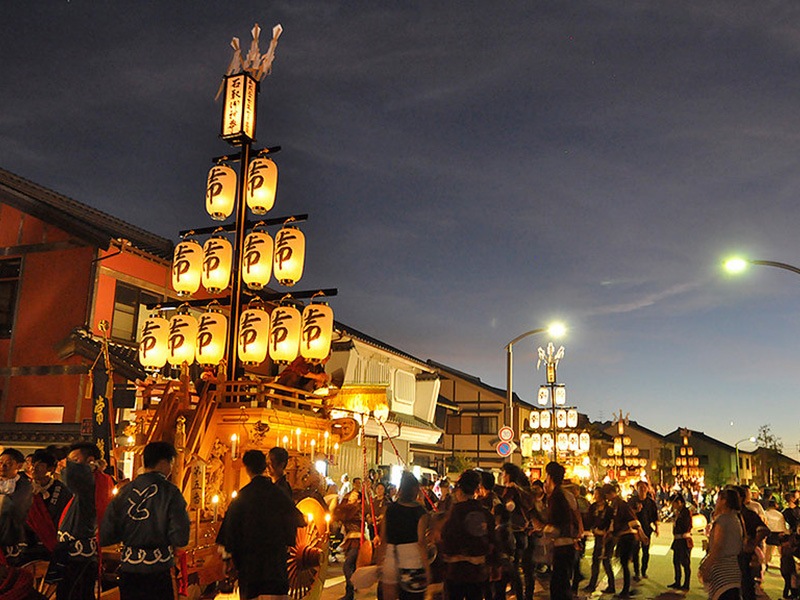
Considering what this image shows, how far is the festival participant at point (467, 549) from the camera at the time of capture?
6.94 meters

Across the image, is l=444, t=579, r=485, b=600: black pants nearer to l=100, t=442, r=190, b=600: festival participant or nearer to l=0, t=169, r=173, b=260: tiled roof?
l=100, t=442, r=190, b=600: festival participant

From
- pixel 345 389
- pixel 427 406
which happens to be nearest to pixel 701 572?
pixel 345 389

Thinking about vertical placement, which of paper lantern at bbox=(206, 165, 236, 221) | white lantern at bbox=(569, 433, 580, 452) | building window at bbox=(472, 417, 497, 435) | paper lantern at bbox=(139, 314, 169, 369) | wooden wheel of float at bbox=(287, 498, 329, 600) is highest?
paper lantern at bbox=(206, 165, 236, 221)

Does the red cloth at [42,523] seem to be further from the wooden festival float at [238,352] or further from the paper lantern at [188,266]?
the paper lantern at [188,266]

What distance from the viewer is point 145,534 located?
5504mm

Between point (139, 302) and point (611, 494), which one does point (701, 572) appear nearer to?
point (611, 494)

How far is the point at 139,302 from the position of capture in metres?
21.7

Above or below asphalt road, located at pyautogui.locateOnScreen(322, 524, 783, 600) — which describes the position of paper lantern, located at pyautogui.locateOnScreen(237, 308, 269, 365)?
above

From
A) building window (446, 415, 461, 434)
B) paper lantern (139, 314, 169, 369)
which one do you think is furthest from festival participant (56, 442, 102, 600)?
building window (446, 415, 461, 434)

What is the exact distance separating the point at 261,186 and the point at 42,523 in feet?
31.9

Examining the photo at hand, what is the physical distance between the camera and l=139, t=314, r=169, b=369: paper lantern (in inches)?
579

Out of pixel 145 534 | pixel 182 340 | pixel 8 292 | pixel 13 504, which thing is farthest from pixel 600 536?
pixel 8 292

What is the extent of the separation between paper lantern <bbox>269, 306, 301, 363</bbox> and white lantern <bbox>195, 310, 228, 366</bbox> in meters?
1.06

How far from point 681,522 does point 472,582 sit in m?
8.27
